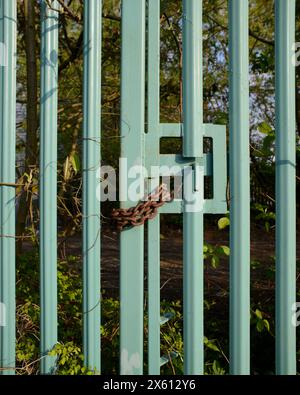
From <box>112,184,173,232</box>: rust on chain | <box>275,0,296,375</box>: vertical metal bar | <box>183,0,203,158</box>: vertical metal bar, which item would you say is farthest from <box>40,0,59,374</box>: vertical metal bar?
<box>275,0,296,375</box>: vertical metal bar

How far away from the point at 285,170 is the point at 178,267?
5.13 meters

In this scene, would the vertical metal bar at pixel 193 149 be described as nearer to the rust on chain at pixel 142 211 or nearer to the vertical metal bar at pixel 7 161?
the rust on chain at pixel 142 211

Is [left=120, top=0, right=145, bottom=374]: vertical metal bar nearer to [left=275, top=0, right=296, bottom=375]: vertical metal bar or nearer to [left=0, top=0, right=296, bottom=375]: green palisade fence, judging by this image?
[left=0, top=0, right=296, bottom=375]: green palisade fence

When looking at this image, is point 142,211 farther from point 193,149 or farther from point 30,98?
point 30,98

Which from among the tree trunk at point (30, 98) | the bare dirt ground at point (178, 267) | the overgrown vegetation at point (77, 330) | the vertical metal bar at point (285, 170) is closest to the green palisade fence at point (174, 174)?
the vertical metal bar at point (285, 170)

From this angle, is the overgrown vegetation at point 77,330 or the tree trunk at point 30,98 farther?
the tree trunk at point 30,98

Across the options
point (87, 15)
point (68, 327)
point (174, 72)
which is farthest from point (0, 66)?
point (174, 72)

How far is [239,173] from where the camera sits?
65.6 inches

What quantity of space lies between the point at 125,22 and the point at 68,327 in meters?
2.10

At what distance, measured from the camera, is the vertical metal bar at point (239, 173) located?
65.5 inches

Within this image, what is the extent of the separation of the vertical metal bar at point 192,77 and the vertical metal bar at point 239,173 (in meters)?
0.13

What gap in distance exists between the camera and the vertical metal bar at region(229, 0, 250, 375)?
65.5 inches

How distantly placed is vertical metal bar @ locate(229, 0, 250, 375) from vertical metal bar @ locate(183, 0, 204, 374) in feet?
0.43

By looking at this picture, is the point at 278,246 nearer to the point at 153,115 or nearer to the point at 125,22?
the point at 153,115
